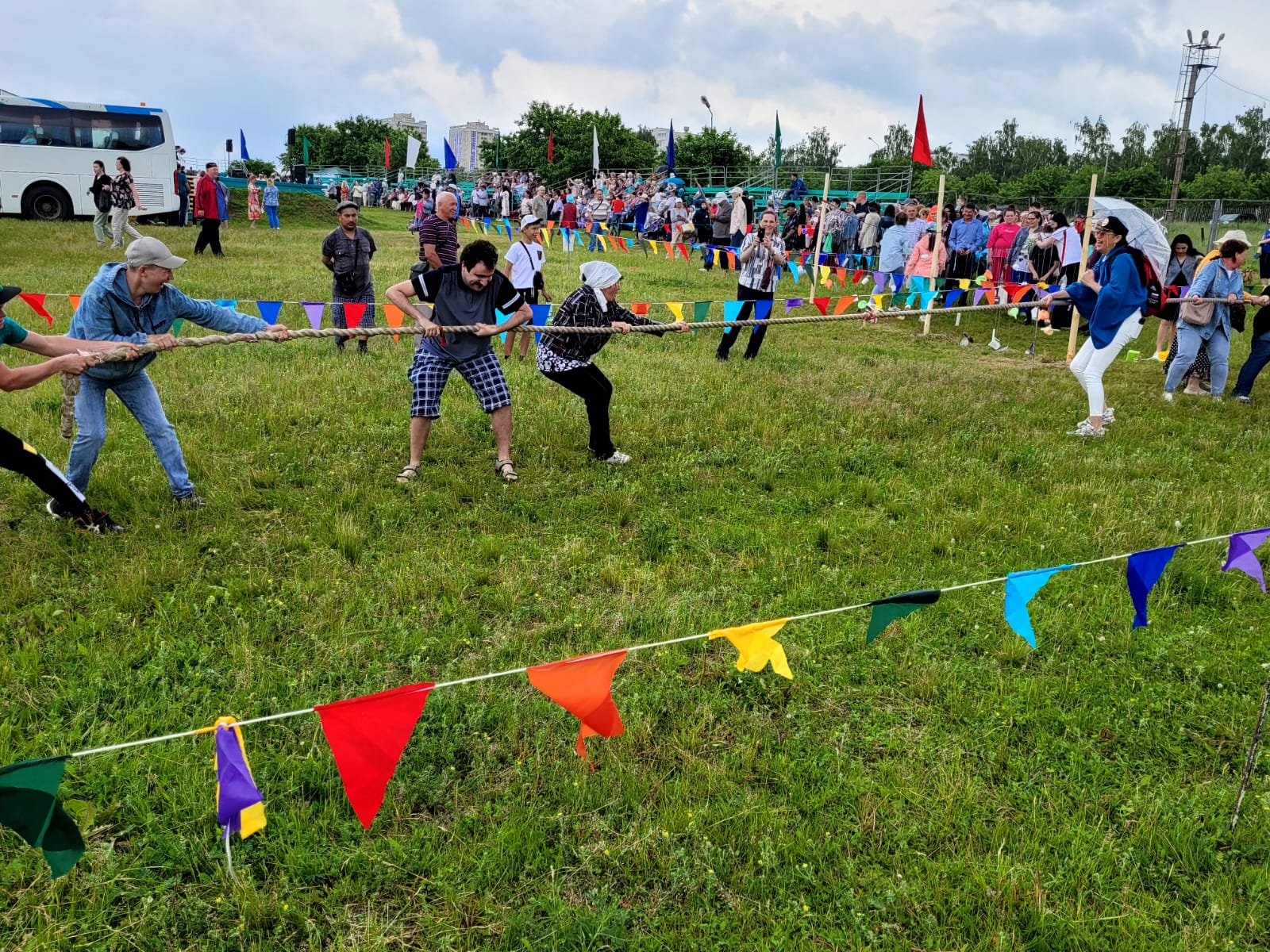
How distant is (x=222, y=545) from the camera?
17.4 feet

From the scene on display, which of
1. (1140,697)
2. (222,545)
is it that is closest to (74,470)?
(222,545)

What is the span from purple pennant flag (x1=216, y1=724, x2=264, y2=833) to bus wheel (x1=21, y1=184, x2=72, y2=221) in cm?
2863

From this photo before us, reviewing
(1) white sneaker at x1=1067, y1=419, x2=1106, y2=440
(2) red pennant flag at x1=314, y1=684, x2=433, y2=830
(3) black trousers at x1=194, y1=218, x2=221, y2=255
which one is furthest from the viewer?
(3) black trousers at x1=194, y1=218, x2=221, y2=255

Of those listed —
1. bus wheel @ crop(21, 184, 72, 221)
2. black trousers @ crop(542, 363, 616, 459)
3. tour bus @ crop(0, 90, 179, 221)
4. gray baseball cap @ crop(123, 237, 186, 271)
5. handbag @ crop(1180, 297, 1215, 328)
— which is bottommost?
black trousers @ crop(542, 363, 616, 459)

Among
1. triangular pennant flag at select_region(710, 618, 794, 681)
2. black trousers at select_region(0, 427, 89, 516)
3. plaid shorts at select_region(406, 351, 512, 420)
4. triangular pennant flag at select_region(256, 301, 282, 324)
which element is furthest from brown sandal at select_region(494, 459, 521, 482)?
triangular pennant flag at select_region(710, 618, 794, 681)

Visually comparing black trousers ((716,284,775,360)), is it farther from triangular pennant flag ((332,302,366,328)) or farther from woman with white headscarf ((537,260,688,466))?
triangular pennant flag ((332,302,366,328))

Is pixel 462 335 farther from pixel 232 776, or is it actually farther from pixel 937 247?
pixel 937 247

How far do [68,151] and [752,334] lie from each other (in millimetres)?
24003

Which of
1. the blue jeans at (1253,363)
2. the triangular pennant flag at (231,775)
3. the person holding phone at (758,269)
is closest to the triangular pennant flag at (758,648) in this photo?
the triangular pennant flag at (231,775)

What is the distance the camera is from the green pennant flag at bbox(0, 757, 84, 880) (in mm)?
2252

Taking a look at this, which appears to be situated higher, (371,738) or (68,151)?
(68,151)

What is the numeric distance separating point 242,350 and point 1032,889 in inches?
387

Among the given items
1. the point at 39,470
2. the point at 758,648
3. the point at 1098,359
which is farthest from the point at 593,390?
the point at 1098,359

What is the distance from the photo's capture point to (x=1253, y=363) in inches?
377
